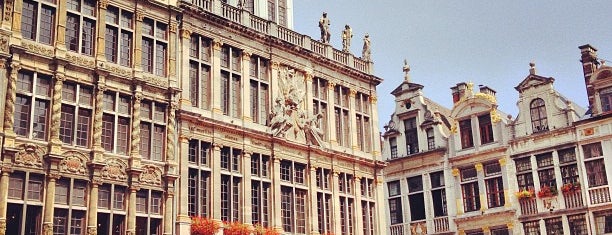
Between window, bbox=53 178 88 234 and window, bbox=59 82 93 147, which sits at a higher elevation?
window, bbox=59 82 93 147

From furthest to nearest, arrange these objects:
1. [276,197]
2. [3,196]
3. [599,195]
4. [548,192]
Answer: [548,192]
[599,195]
[276,197]
[3,196]

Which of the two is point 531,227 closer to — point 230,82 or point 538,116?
point 538,116

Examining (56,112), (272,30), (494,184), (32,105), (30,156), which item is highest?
(272,30)

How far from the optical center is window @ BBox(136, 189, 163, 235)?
22234mm

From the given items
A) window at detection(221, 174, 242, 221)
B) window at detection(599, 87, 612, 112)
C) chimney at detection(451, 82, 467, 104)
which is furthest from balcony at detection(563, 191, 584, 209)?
window at detection(221, 174, 242, 221)

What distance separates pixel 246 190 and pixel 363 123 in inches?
325

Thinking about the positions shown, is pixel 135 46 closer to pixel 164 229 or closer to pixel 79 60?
pixel 79 60

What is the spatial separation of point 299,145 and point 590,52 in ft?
50.8

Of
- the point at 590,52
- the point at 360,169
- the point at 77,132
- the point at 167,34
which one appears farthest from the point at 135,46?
the point at 590,52

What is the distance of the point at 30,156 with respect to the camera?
20.0m

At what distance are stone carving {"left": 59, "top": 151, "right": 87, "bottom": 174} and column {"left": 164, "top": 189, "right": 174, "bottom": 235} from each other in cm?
291

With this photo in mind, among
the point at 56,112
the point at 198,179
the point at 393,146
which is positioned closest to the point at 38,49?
the point at 56,112

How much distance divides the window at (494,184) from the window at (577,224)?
10.5ft

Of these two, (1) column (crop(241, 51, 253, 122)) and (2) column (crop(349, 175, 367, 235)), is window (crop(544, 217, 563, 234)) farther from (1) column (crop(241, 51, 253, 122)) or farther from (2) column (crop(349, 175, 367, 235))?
(1) column (crop(241, 51, 253, 122))
